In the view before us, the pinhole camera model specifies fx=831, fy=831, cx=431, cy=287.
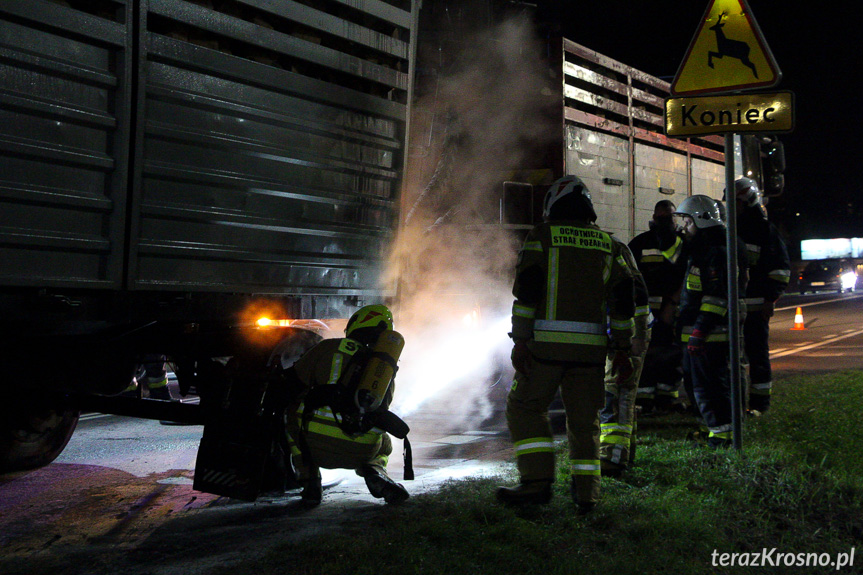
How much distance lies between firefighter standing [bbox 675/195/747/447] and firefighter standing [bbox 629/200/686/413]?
77 cm

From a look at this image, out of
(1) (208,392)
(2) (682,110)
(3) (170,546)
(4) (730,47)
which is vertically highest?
(4) (730,47)

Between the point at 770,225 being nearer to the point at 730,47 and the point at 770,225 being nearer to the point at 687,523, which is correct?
the point at 730,47

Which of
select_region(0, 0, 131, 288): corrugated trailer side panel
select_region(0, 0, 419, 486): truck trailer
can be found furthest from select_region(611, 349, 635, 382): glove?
select_region(0, 0, 131, 288): corrugated trailer side panel

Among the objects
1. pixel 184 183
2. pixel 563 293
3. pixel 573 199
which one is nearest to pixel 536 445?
pixel 563 293

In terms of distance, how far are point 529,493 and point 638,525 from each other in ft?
2.04

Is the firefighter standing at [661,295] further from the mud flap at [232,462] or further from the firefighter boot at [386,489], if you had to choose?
the mud flap at [232,462]

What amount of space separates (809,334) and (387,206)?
46.7 feet

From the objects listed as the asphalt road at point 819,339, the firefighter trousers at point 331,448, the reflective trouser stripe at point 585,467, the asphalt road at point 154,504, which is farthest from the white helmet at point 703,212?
the asphalt road at point 819,339

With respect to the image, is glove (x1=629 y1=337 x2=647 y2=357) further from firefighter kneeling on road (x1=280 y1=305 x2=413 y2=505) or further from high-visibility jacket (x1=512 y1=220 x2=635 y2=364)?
firefighter kneeling on road (x1=280 y1=305 x2=413 y2=505)

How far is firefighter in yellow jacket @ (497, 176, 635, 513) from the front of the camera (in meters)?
4.43

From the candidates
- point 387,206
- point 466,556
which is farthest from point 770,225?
point 466,556

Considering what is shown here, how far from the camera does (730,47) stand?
5.34 m

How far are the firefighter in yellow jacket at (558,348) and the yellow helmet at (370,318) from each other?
2.57ft

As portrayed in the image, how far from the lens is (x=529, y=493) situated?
443 centimetres
